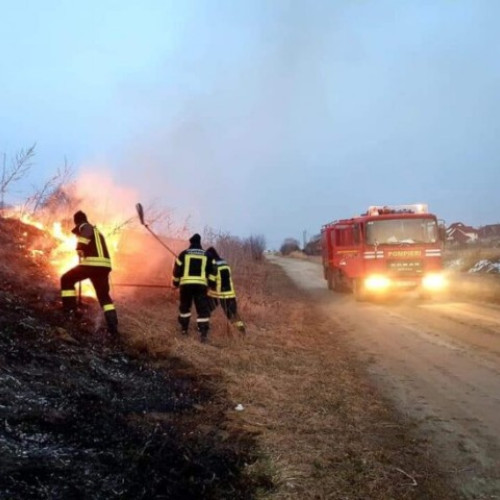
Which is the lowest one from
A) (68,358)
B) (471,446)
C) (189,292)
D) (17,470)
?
(471,446)

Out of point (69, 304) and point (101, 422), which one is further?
point (69, 304)

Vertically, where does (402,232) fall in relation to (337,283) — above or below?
above

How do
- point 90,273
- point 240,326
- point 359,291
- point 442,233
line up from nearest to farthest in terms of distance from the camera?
1. point 90,273
2. point 240,326
3. point 442,233
4. point 359,291

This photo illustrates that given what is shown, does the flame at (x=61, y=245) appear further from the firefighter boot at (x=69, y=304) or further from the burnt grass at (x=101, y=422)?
the burnt grass at (x=101, y=422)

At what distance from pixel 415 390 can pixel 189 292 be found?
3.99m

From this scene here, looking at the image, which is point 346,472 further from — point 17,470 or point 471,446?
point 17,470

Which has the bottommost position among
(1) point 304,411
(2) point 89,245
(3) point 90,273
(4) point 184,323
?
(1) point 304,411

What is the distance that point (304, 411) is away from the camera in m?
5.79

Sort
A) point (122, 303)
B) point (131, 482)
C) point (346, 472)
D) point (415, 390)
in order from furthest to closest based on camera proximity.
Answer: point (122, 303)
point (415, 390)
point (346, 472)
point (131, 482)

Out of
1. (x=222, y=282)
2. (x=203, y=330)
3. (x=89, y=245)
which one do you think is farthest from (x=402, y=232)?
(x=89, y=245)

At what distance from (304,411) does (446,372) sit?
2.92m

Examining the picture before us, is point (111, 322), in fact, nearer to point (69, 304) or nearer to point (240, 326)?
point (69, 304)

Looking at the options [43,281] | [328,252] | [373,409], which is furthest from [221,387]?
[328,252]

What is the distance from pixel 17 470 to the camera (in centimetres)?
339
